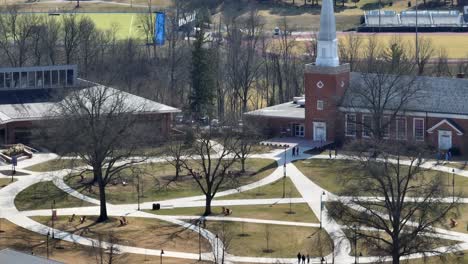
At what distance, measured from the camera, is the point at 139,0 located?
178875 mm

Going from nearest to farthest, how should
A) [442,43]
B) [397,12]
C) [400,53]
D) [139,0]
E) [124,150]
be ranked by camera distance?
1. [124,150]
2. [400,53]
3. [442,43]
4. [397,12]
5. [139,0]

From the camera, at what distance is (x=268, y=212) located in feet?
256

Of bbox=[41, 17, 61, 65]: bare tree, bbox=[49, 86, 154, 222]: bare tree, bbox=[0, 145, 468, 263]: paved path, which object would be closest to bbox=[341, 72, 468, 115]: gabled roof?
bbox=[0, 145, 468, 263]: paved path

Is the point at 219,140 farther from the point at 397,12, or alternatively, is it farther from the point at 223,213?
the point at 397,12

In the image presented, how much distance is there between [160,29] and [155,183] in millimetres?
59946

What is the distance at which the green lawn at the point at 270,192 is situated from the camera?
82.2 m

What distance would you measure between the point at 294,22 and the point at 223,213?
84.4 metres

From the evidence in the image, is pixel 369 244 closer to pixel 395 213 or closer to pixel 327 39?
pixel 395 213

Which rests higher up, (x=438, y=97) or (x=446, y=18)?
(x=446, y=18)

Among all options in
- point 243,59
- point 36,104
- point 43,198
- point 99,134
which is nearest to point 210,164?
point 99,134

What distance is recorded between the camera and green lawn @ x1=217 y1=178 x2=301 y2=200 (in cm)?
8219

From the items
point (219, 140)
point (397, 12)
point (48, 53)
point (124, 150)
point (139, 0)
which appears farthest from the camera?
point (139, 0)

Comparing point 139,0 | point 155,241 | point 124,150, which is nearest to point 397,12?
point 139,0

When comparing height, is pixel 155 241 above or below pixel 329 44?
below
